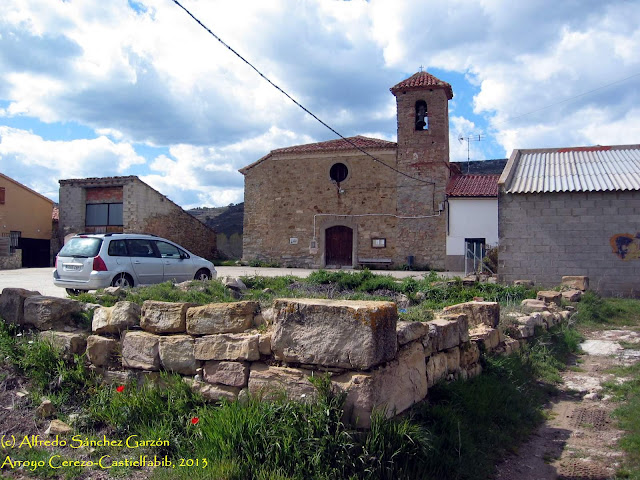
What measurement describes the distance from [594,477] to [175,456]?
3.09 meters

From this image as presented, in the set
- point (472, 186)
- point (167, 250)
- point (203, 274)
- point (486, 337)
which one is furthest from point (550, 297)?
point (472, 186)

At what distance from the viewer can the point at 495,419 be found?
4984mm

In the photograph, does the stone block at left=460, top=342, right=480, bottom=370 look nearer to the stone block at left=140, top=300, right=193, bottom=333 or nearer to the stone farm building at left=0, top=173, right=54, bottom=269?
the stone block at left=140, top=300, right=193, bottom=333

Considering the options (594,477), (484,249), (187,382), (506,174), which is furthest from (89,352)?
(484,249)

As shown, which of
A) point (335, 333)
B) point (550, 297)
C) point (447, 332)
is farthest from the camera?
point (550, 297)

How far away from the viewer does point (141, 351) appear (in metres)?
4.66

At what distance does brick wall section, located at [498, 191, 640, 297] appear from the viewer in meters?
14.0

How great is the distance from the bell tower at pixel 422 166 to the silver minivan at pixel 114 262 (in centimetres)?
1475

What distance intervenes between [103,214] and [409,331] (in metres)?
28.0

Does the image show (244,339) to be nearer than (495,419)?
Yes

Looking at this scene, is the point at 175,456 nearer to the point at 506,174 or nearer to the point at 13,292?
the point at 13,292

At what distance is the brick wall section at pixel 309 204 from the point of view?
2580 centimetres

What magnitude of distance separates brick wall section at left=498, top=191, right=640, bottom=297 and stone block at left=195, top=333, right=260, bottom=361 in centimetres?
1186

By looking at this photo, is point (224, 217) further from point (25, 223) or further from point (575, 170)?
point (575, 170)
